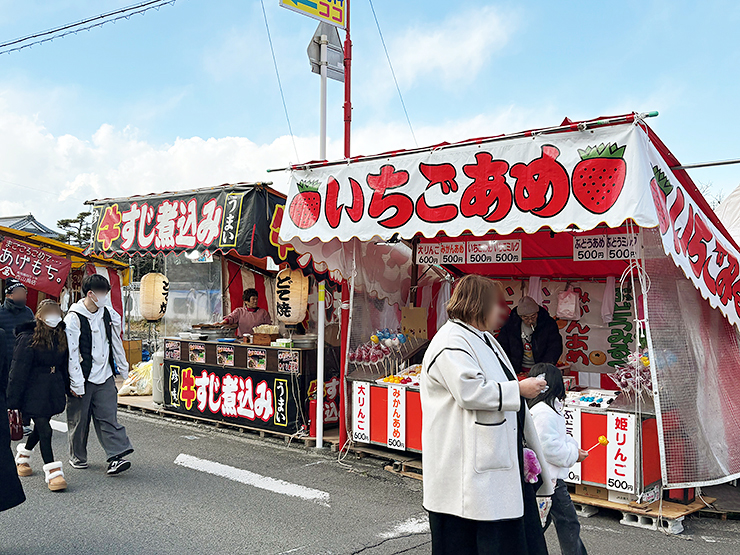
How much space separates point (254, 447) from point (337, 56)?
7.40 metres

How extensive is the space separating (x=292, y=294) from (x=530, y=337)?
9.93 feet

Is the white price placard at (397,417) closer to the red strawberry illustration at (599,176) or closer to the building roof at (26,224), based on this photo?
the red strawberry illustration at (599,176)

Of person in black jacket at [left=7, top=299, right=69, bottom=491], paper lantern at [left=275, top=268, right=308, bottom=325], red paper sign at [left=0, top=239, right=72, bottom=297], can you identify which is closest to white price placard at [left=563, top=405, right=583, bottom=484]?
paper lantern at [left=275, top=268, right=308, bottom=325]

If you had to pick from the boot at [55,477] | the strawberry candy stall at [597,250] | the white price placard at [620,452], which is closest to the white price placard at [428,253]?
the strawberry candy stall at [597,250]

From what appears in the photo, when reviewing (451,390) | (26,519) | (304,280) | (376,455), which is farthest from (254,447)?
(451,390)

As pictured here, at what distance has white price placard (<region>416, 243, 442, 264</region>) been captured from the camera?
8.01m

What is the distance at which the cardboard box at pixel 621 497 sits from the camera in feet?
17.0

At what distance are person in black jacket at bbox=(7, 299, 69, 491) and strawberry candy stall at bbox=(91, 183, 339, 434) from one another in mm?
2433

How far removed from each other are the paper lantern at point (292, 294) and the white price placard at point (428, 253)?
154 centimetres

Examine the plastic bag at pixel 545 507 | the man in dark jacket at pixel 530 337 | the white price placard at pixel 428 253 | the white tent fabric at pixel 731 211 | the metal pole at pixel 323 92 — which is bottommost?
the plastic bag at pixel 545 507

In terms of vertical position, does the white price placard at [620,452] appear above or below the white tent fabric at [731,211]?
below

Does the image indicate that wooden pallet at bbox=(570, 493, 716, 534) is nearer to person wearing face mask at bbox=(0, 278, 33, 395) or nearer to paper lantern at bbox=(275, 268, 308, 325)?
paper lantern at bbox=(275, 268, 308, 325)

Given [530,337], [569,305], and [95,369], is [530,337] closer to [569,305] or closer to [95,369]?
[569,305]

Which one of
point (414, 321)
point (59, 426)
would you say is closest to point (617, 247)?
point (414, 321)
